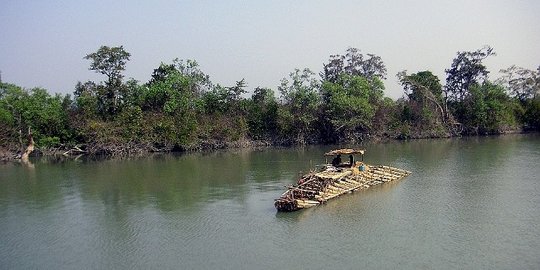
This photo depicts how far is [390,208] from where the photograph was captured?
73.2 feet

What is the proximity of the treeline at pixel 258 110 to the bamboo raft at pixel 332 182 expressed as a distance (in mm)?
23862

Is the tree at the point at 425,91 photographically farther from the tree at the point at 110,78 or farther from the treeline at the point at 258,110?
the tree at the point at 110,78

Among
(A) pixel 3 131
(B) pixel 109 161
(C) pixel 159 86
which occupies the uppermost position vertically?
(C) pixel 159 86

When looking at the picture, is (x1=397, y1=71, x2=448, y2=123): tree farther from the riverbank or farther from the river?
the river

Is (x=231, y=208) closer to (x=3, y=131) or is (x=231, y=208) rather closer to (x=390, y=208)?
(x=390, y=208)

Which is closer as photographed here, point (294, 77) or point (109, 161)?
point (109, 161)

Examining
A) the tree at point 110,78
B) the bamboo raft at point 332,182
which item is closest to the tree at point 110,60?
the tree at point 110,78

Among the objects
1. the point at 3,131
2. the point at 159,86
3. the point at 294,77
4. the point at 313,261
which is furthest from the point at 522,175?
the point at 3,131

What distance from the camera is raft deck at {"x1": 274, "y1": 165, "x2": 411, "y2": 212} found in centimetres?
2188

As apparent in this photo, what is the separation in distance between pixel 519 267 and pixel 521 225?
14.8 feet

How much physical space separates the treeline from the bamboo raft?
23.9m

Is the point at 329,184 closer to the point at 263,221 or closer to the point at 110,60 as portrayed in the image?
the point at 263,221

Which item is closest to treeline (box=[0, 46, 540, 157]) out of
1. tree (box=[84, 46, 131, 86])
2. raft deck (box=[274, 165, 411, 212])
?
tree (box=[84, 46, 131, 86])

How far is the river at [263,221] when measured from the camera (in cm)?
1664
